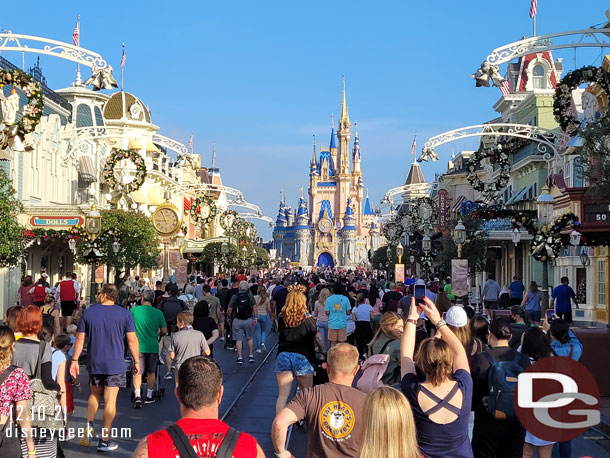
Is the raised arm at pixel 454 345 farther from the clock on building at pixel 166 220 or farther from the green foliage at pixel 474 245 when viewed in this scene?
the clock on building at pixel 166 220

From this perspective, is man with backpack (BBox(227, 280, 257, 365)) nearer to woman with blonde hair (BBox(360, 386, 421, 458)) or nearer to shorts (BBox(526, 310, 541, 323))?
shorts (BBox(526, 310, 541, 323))

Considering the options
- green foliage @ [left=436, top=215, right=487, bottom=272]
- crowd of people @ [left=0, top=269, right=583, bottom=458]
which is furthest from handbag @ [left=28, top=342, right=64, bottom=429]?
green foliage @ [left=436, top=215, right=487, bottom=272]

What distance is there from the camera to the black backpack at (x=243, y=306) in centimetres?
1798

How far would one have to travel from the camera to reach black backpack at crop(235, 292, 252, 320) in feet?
59.0

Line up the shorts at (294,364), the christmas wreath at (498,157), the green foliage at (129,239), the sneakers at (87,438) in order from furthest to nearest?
the green foliage at (129,239) < the christmas wreath at (498,157) < the shorts at (294,364) < the sneakers at (87,438)

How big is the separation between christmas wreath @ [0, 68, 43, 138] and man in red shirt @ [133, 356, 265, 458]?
1199cm

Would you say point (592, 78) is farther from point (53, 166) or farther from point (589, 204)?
point (53, 166)

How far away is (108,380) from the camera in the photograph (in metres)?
9.59

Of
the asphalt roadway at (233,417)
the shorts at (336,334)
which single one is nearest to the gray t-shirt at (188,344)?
the asphalt roadway at (233,417)

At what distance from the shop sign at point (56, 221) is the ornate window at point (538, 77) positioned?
31720mm

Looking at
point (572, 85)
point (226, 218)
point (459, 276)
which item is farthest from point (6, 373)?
point (226, 218)

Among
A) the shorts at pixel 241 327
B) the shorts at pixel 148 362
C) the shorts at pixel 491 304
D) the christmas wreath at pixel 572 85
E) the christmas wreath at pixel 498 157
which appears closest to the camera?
the shorts at pixel 148 362

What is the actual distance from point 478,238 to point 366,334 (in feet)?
90.3

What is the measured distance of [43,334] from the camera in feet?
31.1
